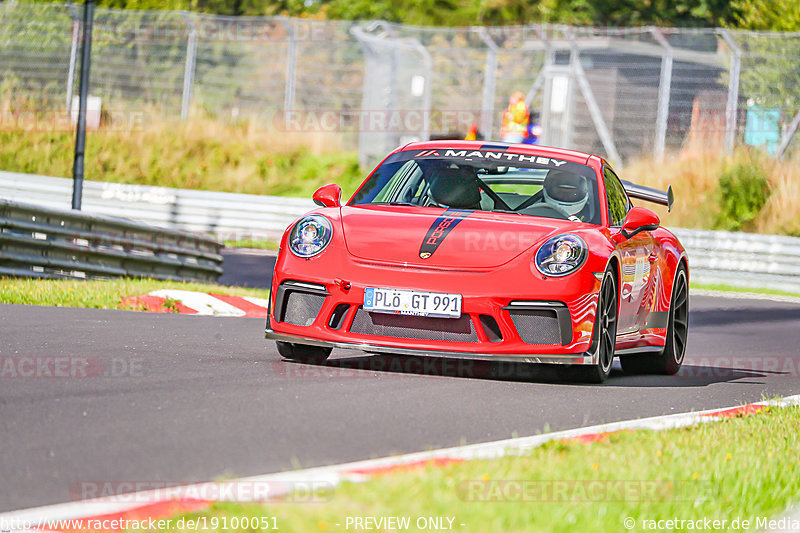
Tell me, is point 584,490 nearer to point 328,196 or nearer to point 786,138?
point 328,196

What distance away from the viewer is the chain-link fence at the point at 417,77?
78.3 feet

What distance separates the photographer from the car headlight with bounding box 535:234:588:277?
23.8ft

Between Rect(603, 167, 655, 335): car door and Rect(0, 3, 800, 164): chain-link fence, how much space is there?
15.1 m

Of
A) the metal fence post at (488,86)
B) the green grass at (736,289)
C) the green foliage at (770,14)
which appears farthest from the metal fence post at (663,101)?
the green foliage at (770,14)

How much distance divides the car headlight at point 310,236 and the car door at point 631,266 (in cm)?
165

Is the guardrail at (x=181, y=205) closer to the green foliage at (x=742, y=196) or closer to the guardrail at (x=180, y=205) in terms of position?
the guardrail at (x=180, y=205)

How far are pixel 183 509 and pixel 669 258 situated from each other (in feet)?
19.6

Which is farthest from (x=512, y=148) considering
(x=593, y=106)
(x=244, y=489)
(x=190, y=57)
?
(x=190, y=57)

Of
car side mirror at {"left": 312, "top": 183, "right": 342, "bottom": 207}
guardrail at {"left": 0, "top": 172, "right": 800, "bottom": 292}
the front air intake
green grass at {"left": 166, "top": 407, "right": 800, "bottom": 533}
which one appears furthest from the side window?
guardrail at {"left": 0, "top": 172, "right": 800, "bottom": 292}

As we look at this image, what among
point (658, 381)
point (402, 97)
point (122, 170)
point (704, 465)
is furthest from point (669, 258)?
point (122, 170)

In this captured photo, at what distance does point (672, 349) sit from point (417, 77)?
61.6 ft

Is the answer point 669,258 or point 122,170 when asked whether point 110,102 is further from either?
point 669,258

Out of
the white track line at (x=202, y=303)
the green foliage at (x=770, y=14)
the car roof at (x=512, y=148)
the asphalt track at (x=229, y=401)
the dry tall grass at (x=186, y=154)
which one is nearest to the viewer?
the asphalt track at (x=229, y=401)

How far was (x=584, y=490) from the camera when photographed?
14.3 ft
